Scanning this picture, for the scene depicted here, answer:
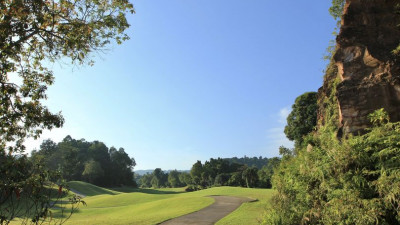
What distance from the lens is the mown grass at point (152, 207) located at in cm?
1609

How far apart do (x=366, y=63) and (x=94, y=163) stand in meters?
76.1

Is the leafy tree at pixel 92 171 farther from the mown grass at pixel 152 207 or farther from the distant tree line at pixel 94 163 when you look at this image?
the mown grass at pixel 152 207

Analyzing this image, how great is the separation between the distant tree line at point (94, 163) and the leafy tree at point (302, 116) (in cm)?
5492

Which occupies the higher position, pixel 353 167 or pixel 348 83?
pixel 348 83

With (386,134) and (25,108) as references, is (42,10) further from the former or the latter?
(386,134)

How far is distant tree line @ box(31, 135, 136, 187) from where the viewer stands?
77.9 meters

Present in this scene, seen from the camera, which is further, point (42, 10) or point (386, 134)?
point (386, 134)

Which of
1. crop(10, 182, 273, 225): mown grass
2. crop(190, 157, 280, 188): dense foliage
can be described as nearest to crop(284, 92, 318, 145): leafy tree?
crop(10, 182, 273, 225): mown grass

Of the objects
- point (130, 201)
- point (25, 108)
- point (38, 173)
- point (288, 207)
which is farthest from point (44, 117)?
point (130, 201)

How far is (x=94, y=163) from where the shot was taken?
252ft

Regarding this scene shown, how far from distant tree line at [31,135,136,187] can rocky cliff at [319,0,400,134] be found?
245 ft

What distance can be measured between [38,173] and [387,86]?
12.4 m

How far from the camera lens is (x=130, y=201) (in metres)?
34.3

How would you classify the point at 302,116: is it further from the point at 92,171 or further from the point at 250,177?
the point at 92,171
